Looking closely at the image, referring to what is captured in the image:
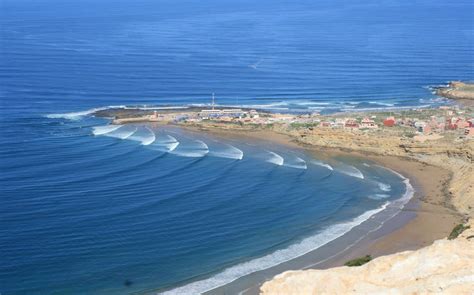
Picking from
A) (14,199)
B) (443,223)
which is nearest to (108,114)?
(14,199)

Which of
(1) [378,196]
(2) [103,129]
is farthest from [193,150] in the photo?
(1) [378,196]

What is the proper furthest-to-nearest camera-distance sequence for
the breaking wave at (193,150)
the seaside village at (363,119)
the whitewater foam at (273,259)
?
the seaside village at (363,119) → the breaking wave at (193,150) → the whitewater foam at (273,259)

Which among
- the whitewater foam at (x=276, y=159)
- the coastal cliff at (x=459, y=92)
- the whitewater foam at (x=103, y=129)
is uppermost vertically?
the coastal cliff at (x=459, y=92)

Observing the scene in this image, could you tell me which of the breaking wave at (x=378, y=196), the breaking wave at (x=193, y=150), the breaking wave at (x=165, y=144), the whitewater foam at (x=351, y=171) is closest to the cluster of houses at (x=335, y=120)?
the breaking wave at (x=165, y=144)

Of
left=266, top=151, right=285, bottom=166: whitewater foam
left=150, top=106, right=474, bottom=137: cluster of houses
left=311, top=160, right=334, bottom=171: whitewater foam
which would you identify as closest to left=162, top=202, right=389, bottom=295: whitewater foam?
left=311, top=160, right=334, bottom=171: whitewater foam

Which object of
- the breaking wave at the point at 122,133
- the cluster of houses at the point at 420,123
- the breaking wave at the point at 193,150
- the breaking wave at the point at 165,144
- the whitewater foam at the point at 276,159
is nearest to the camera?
the whitewater foam at the point at 276,159

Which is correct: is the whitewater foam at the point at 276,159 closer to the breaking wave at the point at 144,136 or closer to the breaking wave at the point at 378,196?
the breaking wave at the point at 378,196

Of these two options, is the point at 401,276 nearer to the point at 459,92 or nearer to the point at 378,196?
the point at 378,196

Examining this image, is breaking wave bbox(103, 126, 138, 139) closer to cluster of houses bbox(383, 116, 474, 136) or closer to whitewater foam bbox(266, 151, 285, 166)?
whitewater foam bbox(266, 151, 285, 166)

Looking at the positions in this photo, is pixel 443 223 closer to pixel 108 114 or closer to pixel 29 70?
pixel 108 114
